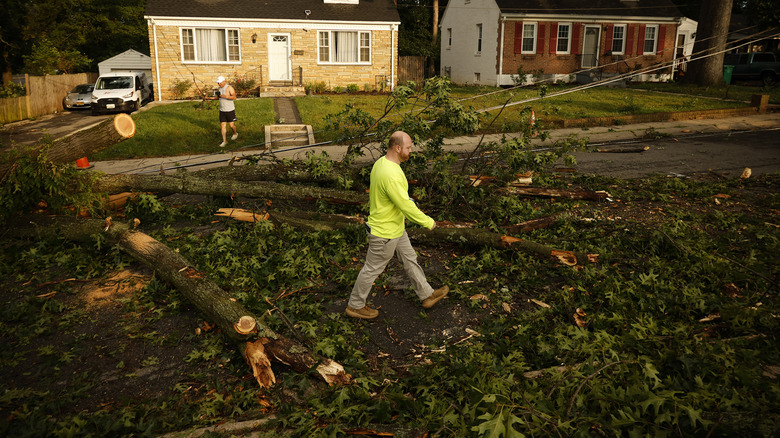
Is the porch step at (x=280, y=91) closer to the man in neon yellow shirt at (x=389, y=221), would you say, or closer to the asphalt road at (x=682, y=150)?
the asphalt road at (x=682, y=150)

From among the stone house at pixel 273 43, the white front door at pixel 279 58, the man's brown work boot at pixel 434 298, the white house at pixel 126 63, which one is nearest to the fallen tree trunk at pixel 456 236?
the man's brown work boot at pixel 434 298

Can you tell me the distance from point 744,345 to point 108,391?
5.29 m

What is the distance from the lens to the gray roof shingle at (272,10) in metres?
25.3

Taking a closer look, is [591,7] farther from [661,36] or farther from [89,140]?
[89,140]

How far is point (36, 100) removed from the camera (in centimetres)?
2353

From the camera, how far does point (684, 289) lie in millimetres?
5457

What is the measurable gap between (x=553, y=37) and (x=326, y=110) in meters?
16.6

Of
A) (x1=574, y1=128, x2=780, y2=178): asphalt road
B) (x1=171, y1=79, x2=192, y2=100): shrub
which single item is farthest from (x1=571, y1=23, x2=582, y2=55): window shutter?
(x1=171, y1=79, x2=192, y2=100): shrub

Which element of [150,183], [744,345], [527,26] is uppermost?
[527,26]

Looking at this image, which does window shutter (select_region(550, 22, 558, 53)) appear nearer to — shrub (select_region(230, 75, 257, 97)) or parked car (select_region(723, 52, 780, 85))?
parked car (select_region(723, 52, 780, 85))

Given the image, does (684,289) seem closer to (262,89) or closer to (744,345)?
(744,345)

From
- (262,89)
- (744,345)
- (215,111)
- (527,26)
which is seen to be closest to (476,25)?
(527,26)

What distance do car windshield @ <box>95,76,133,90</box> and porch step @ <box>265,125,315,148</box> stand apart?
1286 cm

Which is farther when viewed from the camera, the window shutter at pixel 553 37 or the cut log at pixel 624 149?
the window shutter at pixel 553 37
